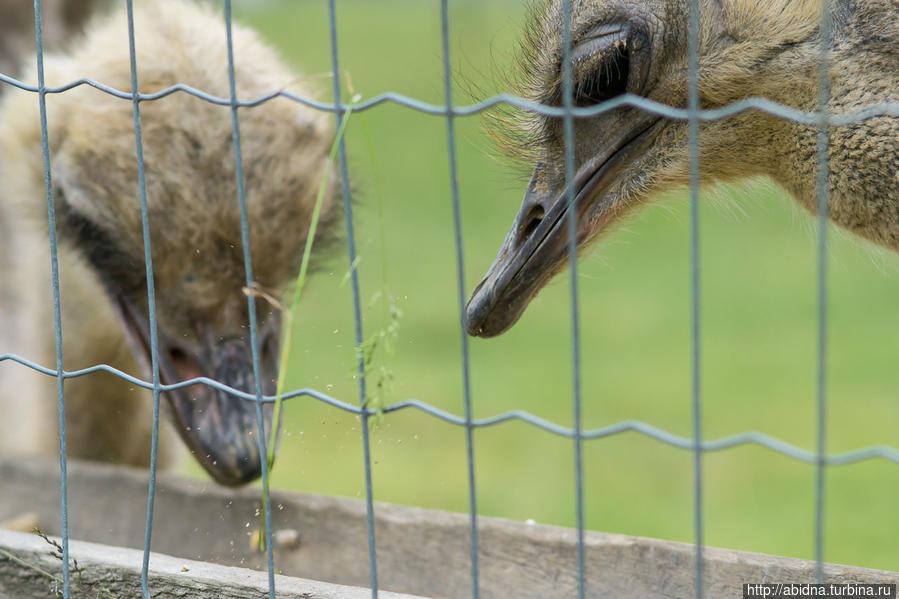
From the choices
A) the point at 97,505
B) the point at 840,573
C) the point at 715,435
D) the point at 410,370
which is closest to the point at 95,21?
the point at 97,505

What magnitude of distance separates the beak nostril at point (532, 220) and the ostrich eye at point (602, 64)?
0.21 meters

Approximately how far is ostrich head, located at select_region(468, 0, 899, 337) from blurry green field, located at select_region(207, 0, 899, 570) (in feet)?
1.73

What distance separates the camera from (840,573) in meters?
2.17

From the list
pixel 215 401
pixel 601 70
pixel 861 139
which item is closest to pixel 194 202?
pixel 215 401

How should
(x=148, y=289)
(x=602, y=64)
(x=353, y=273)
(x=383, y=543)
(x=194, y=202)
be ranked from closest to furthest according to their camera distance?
(x=353, y=273), (x=148, y=289), (x=602, y=64), (x=383, y=543), (x=194, y=202)

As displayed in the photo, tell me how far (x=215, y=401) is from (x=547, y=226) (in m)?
0.85

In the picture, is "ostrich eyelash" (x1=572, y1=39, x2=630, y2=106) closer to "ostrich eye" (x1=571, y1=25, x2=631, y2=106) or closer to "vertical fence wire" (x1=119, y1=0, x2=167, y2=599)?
"ostrich eye" (x1=571, y1=25, x2=631, y2=106)

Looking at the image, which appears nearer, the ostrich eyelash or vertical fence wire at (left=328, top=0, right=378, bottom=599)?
vertical fence wire at (left=328, top=0, right=378, bottom=599)

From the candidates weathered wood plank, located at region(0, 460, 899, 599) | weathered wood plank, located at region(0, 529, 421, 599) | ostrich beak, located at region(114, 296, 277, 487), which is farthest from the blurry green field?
weathered wood plank, located at region(0, 529, 421, 599)

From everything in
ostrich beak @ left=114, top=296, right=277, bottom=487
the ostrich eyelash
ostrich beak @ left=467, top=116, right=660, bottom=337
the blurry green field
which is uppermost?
the ostrich eyelash

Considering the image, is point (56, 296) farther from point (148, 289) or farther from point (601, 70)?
point (601, 70)

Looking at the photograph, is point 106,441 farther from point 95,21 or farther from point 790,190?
point 790,190

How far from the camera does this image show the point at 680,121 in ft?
7.41

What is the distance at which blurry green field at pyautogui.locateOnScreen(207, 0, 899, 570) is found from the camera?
548 centimetres
